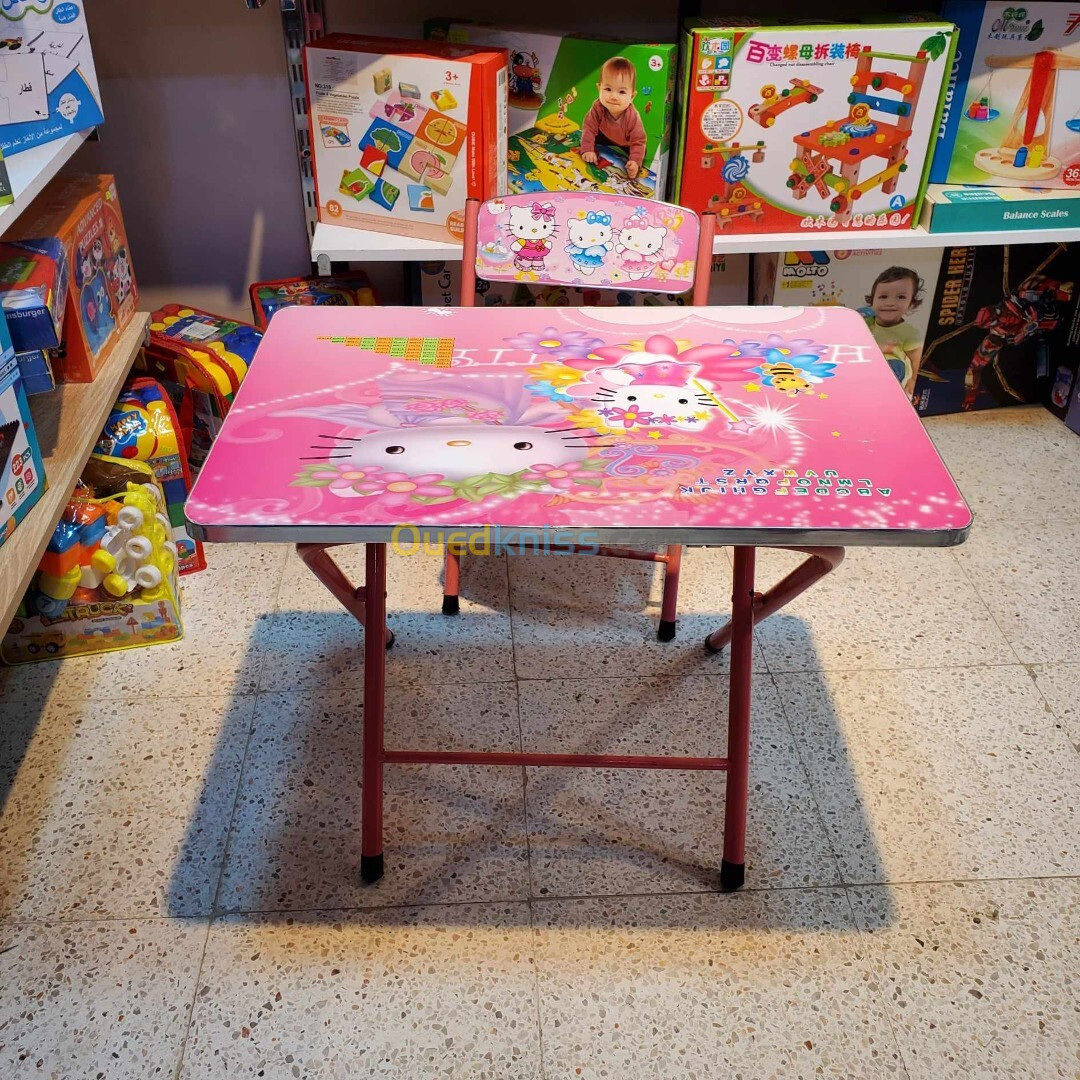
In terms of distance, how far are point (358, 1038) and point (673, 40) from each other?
2.15 metres

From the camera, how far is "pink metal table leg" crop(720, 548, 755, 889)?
1450 mm

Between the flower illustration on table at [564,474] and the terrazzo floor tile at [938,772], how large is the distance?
31.8 inches

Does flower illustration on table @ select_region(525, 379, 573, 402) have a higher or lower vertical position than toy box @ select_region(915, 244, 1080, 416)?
higher

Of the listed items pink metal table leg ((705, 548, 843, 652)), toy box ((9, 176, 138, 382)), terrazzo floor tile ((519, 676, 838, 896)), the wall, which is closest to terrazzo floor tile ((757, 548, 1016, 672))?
terrazzo floor tile ((519, 676, 838, 896))

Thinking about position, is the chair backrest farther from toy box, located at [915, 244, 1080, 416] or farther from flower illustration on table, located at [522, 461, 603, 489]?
toy box, located at [915, 244, 1080, 416]

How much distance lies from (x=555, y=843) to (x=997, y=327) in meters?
1.81

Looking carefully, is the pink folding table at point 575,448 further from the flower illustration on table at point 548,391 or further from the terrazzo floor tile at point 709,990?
the terrazzo floor tile at point 709,990

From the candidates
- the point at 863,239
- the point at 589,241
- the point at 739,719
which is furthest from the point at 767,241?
the point at 739,719

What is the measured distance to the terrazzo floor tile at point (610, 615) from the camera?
6.44 feet

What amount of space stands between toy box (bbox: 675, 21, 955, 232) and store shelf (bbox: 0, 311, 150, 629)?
1219 mm

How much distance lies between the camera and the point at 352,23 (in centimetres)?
235

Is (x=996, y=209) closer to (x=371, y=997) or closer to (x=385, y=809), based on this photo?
(x=385, y=809)

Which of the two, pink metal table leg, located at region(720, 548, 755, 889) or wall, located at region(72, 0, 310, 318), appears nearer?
pink metal table leg, located at region(720, 548, 755, 889)

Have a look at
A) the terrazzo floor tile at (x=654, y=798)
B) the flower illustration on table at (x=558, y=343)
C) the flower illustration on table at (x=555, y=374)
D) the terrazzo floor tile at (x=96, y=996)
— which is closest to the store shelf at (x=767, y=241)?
the flower illustration on table at (x=558, y=343)
